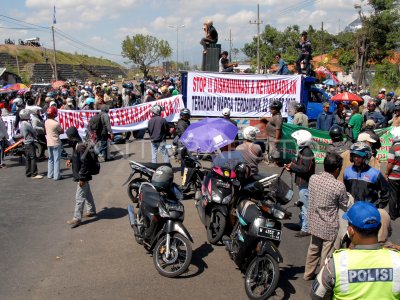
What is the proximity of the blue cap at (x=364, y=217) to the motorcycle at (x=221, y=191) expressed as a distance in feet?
10.5

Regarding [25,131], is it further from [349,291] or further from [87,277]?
[349,291]

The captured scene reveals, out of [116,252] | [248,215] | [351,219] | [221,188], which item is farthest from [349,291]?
Result: [116,252]

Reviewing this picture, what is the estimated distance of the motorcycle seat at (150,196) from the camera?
577 cm

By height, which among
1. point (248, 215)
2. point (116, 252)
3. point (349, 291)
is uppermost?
point (349, 291)

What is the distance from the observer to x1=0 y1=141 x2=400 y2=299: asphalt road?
16.7 ft

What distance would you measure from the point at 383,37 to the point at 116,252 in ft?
150

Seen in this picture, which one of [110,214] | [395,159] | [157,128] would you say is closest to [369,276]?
[395,159]

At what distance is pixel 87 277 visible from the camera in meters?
5.45

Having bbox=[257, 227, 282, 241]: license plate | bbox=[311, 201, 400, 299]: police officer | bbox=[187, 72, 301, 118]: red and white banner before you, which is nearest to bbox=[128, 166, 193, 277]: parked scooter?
bbox=[257, 227, 282, 241]: license plate

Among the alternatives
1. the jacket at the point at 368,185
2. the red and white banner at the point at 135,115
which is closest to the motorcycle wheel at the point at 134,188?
the jacket at the point at 368,185

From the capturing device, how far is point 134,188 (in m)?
8.29

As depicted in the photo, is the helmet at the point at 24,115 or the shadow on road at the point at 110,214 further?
the helmet at the point at 24,115

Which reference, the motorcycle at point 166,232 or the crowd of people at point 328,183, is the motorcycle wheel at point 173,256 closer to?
the motorcycle at point 166,232

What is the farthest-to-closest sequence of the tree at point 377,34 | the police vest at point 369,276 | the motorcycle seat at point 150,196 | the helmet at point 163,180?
the tree at point 377,34 < the helmet at point 163,180 < the motorcycle seat at point 150,196 < the police vest at point 369,276
